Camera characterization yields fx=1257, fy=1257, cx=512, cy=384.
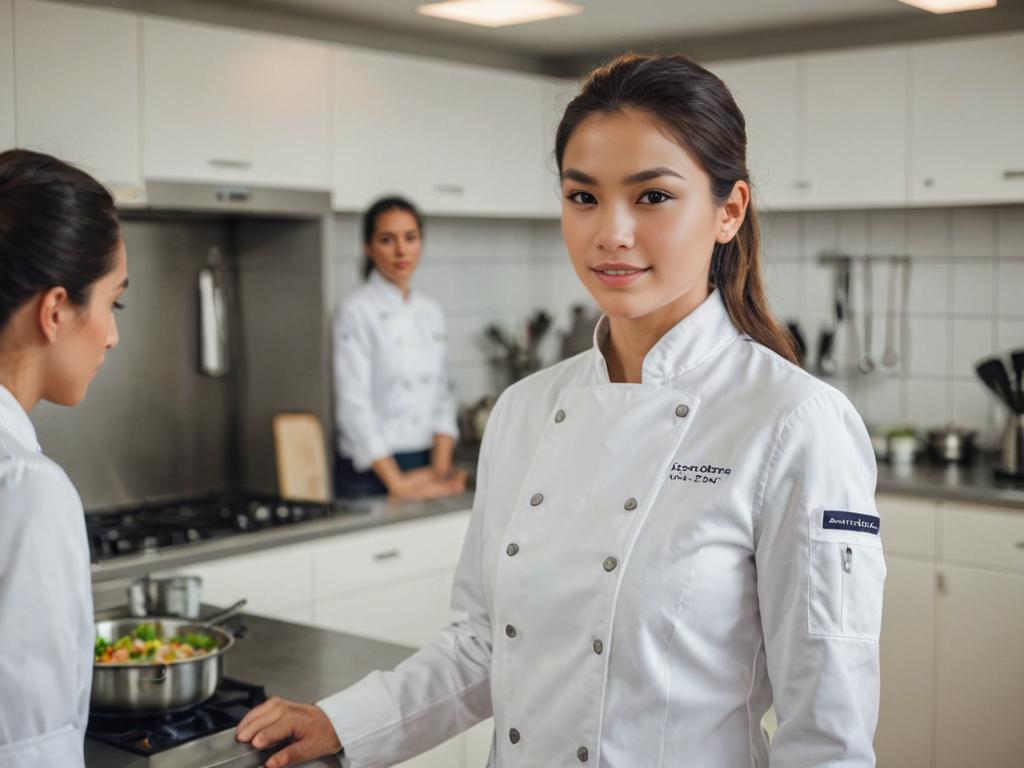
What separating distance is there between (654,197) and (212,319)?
2.74 m

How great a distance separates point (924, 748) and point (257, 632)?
2260 mm

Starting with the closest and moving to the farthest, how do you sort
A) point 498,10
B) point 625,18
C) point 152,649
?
point 152,649 → point 498,10 → point 625,18

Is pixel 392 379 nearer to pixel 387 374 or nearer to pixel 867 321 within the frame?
pixel 387 374

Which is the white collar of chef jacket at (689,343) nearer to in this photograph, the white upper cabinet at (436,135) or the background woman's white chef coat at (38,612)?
the background woman's white chef coat at (38,612)

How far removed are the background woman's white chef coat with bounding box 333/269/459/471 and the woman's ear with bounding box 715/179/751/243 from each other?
8.10 ft

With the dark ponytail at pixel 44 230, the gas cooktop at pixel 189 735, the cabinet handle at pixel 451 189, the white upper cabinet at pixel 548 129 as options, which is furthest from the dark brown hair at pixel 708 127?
the white upper cabinet at pixel 548 129

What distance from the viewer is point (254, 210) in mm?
3453

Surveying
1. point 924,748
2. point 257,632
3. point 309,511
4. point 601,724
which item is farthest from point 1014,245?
point 601,724

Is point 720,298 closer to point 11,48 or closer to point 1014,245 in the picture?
point 11,48

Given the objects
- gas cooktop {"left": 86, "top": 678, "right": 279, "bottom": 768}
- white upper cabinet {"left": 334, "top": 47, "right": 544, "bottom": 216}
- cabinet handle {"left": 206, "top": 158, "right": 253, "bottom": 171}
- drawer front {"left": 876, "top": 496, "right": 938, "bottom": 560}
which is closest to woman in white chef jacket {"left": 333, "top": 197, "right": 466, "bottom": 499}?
white upper cabinet {"left": 334, "top": 47, "right": 544, "bottom": 216}

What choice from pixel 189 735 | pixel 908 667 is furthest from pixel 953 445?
pixel 189 735

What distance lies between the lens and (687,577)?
1.26 m

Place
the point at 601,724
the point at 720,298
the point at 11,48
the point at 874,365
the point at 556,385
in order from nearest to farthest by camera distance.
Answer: the point at 601,724 → the point at 720,298 → the point at 556,385 → the point at 11,48 → the point at 874,365

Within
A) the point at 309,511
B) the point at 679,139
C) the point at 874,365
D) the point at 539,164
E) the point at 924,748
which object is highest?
the point at 539,164
